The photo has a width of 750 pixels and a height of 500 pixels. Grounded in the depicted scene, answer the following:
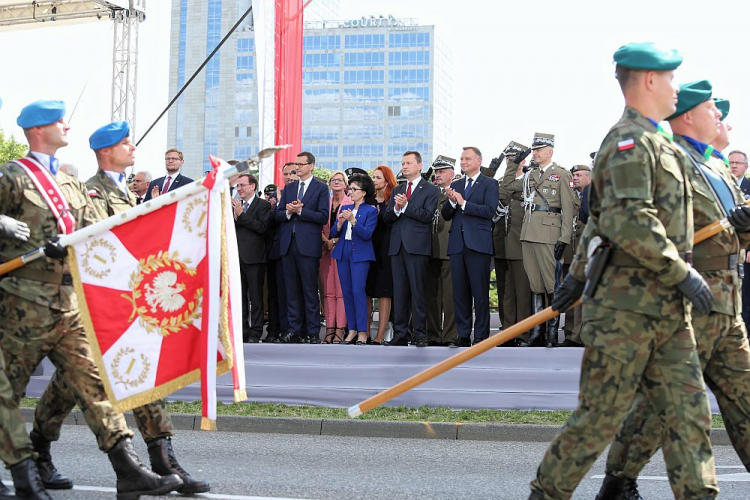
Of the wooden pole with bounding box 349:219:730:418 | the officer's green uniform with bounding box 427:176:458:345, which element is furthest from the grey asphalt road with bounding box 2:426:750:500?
the officer's green uniform with bounding box 427:176:458:345

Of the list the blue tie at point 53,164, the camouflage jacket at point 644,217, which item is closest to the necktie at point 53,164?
the blue tie at point 53,164

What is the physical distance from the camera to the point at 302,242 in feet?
40.6

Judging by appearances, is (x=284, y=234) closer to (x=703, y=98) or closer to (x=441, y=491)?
(x=441, y=491)

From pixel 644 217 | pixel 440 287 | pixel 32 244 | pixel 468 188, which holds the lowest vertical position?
pixel 440 287

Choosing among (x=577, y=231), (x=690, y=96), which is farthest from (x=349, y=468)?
(x=577, y=231)

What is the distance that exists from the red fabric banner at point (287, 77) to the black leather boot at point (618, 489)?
10.1 m

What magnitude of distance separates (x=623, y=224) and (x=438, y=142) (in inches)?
6280

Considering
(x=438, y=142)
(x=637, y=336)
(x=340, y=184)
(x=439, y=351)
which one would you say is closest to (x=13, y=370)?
(x=637, y=336)

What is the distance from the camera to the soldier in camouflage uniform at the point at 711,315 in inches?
195

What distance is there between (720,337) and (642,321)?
62 centimetres

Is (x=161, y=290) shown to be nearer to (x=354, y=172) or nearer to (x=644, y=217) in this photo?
(x=644, y=217)

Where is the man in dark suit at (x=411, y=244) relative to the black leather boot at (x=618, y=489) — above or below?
above

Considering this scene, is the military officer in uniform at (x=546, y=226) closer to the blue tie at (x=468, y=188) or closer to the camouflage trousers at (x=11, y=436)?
the blue tie at (x=468, y=188)

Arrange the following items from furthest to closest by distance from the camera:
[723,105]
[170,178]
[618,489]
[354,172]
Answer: [170,178], [354,172], [723,105], [618,489]
